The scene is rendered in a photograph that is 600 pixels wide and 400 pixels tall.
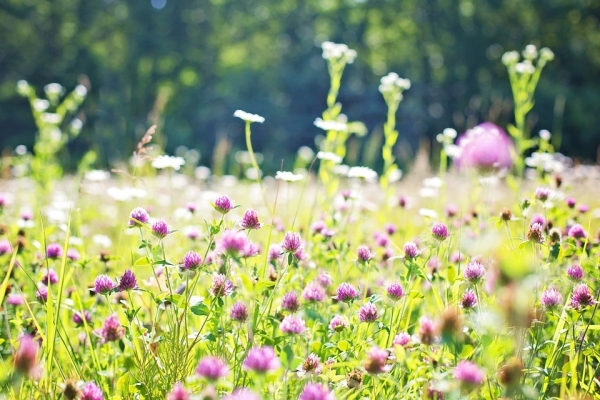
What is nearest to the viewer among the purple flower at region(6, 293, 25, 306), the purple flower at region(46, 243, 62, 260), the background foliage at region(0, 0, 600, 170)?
the purple flower at region(6, 293, 25, 306)

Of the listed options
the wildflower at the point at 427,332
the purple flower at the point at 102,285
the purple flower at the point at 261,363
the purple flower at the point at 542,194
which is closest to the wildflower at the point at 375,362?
the wildflower at the point at 427,332

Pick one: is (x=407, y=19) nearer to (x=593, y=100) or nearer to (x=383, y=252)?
(x=593, y=100)

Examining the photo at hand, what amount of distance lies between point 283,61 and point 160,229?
24.7 metres

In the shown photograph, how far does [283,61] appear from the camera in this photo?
2550cm

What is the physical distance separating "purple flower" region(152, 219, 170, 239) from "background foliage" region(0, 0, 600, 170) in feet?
61.1

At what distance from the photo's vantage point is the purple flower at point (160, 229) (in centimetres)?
149

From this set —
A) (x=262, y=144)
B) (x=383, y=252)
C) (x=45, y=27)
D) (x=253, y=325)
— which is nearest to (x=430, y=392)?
(x=253, y=325)

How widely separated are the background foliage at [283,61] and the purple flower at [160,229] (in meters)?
18.6

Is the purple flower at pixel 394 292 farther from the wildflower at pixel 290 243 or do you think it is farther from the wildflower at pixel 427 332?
the wildflower at pixel 427 332

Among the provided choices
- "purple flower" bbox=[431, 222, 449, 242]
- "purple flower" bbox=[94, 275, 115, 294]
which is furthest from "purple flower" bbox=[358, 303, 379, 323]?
"purple flower" bbox=[94, 275, 115, 294]

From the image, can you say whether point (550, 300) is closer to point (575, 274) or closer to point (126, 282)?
point (575, 274)

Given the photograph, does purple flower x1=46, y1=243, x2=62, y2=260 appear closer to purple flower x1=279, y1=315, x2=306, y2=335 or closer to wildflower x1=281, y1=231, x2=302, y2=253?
wildflower x1=281, y1=231, x2=302, y2=253

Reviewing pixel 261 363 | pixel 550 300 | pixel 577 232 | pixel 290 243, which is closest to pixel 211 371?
pixel 261 363

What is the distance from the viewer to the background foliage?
21.7 metres
